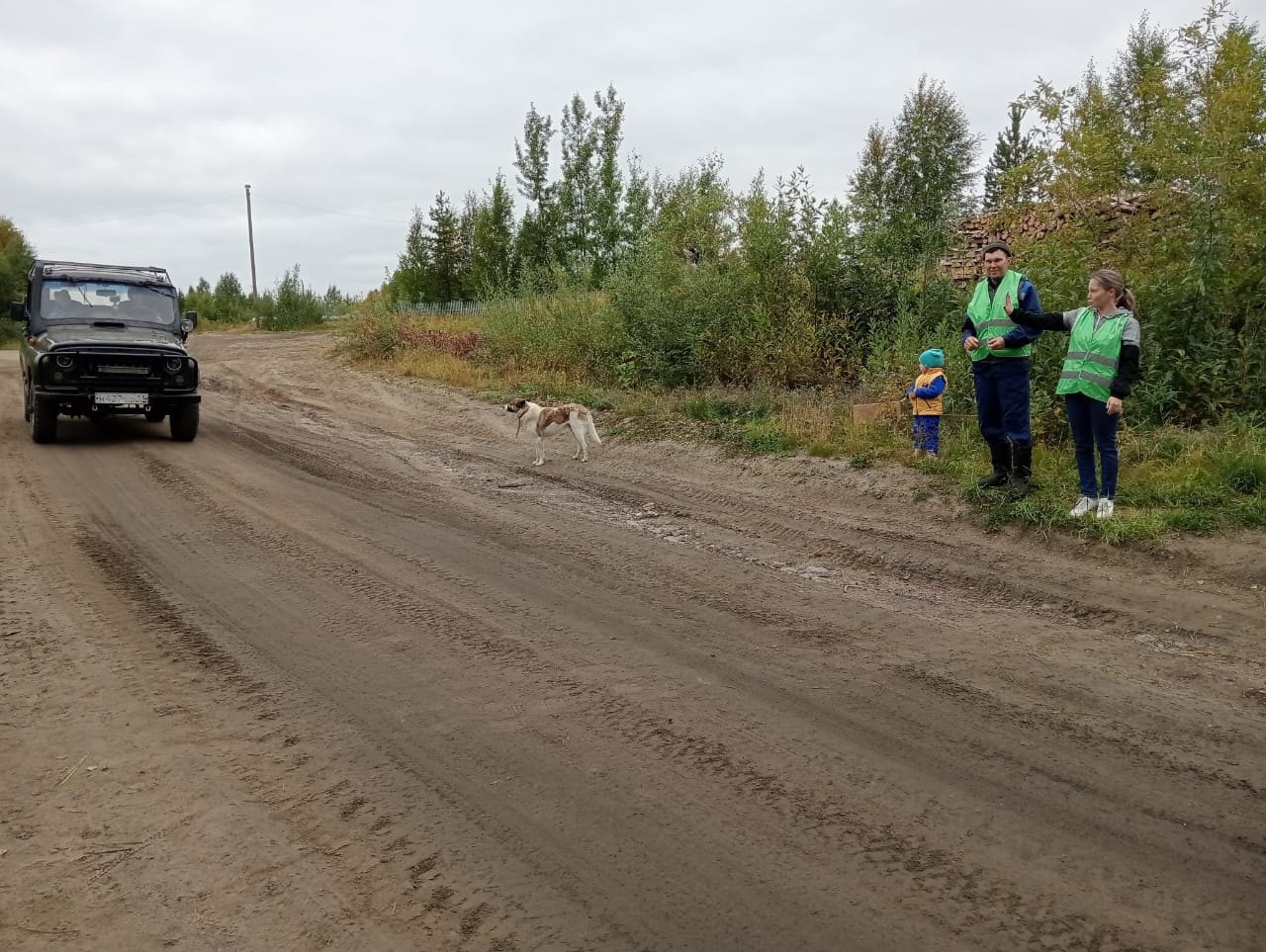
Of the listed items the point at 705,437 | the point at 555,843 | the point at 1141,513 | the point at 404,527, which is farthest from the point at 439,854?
the point at 705,437

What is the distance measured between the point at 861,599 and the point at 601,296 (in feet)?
38.6

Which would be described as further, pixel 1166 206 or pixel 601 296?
pixel 601 296

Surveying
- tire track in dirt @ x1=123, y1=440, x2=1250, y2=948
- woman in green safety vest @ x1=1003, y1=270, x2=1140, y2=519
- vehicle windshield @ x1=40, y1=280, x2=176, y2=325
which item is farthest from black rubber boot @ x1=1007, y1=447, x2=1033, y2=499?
vehicle windshield @ x1=40, y1=280, x2=176, y2=325

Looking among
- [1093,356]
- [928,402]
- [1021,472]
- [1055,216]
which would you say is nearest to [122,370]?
[928,402]

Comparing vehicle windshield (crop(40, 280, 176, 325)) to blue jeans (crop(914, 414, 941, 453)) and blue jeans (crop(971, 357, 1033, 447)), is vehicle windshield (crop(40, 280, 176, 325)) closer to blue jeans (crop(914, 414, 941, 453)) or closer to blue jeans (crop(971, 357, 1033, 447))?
blue jeans (crop(914, 414, 941, 453))

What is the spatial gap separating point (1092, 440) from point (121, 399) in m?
11.3

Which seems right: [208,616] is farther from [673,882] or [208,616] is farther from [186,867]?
[673,882]

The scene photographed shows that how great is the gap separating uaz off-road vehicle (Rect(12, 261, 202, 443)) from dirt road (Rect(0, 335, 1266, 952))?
4.21m

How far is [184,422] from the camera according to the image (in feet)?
40.7

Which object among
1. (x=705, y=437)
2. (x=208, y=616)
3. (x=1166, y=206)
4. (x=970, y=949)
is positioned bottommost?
(x=970, y=949)

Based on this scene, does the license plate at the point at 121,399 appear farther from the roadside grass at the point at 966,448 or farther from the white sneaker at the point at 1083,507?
the white sneaker at the point at 1083,507

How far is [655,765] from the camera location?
3.85 m

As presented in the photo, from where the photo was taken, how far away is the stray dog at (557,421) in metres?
11.1

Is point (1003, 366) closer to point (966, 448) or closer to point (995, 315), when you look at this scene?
point (995, 315)
